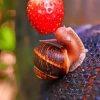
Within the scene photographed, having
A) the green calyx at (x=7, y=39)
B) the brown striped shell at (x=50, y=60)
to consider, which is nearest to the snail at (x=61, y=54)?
the brown striped shell at (x=50, y=60)

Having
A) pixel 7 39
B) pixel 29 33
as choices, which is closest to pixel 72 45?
pixel 29 33

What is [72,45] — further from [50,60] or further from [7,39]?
[7,39]

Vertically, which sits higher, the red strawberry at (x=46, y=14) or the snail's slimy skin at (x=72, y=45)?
the red strawberry at (x=46, y=14)

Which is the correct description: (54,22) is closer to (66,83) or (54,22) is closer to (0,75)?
(66,83)

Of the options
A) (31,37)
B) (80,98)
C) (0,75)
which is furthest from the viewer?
(0,75)

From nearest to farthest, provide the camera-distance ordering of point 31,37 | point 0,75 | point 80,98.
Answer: point 80,98 → point 31,37 → point 0,75

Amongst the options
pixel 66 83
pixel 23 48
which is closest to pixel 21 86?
pixel 23 48

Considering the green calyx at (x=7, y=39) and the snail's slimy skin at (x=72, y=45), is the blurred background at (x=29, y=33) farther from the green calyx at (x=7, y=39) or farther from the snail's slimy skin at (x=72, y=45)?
the green calyx at (x=7, y=39)

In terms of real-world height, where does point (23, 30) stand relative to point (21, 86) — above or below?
above
